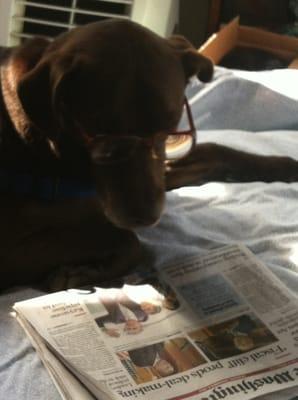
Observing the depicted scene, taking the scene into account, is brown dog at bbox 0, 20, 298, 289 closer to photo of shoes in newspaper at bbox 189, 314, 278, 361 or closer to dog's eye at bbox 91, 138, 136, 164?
dog's eye at bbox 91, 138, 136, 164

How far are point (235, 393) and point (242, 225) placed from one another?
50cm

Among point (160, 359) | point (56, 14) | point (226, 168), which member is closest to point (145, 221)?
point (160, 359)

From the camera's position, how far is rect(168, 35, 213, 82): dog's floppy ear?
1.31 metres

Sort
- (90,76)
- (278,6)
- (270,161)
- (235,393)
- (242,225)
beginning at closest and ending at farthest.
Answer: (235,393) → (90,76) → (242,225) → (270,161) → (278,6)

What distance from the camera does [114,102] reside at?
1141 millimetres

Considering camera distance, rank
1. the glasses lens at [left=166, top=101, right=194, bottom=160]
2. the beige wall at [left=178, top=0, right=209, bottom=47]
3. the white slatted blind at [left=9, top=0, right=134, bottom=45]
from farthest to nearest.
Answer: the beige wall at [left=178, top=0, right=209, bottom=47], the white slatted blind at [left=9, top=0, right=134, bottom=45], the glasses lens at [left=166, top=101, right=194, bottom=160]

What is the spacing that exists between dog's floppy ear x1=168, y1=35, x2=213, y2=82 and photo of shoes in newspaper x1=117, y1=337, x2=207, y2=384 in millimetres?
514

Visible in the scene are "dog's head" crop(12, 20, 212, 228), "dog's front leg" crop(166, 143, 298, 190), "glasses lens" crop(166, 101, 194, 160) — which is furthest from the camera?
"dog's front leg" crop(166, 143, 298, 190)

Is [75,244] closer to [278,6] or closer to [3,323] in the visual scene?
[3,323]

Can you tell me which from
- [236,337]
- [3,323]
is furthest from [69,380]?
[236,337]

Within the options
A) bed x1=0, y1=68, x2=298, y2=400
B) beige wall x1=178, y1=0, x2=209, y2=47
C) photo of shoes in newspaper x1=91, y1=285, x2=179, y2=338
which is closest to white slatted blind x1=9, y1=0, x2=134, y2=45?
beige wall x1=178, y1=0, x2=209, y2=47

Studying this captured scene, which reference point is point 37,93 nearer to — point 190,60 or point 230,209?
point 190,60

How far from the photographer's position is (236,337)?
1152 millimetres

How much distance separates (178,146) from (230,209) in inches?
8.0
